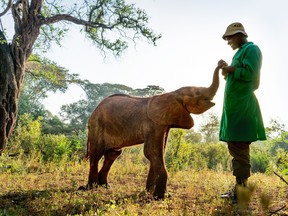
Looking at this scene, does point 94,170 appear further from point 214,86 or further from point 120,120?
point 214,86

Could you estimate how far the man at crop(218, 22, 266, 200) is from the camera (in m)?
3.57

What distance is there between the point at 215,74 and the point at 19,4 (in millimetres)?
5613

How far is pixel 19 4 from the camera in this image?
24.0 ft

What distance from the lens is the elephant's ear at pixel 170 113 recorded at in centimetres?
427

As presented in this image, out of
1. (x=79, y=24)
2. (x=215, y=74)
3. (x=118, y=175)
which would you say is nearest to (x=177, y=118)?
(x=215, y=74)

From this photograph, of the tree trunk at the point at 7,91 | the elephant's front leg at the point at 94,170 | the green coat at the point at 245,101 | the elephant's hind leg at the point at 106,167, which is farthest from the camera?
the tree trunk at the point at 7,91

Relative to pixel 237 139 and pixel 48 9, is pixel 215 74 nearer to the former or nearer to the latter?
pixel 237 139

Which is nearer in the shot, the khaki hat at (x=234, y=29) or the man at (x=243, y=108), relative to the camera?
the man at (x=243, y=108)

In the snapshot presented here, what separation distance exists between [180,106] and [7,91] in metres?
4.21

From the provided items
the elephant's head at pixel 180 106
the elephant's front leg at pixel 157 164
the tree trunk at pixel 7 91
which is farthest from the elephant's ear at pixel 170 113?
the tree trunk at pixel 7 91

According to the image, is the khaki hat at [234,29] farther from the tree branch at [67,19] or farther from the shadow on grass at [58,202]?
the tree branch at [67,19]

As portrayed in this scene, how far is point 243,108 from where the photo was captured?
142 inches

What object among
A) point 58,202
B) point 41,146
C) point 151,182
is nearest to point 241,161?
point 151,182

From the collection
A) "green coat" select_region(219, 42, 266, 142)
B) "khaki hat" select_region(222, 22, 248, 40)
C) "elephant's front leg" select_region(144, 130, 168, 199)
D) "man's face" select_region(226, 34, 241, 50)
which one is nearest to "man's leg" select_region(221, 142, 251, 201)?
"green coat" select_region(219, 42, 266, 142)
